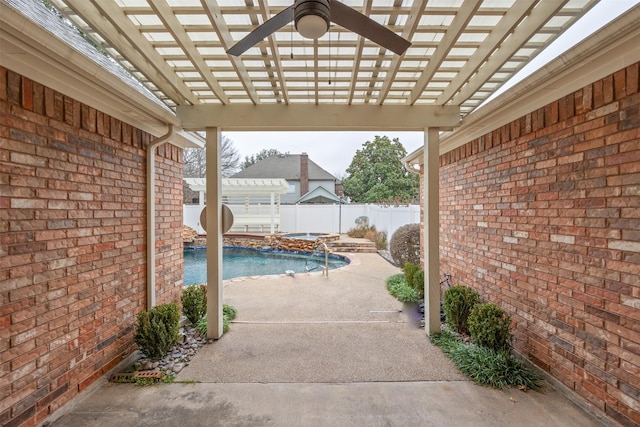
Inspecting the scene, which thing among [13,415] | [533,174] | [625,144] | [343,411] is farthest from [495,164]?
[13,415]

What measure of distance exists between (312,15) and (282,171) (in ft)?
77.0

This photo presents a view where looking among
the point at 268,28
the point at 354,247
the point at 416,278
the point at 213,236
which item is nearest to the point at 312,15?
the point at 268,28

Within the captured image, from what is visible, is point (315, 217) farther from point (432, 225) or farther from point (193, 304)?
point (432, 225)

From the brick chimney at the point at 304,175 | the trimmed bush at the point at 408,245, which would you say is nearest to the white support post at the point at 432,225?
the trimmed bush at the point at 408,245

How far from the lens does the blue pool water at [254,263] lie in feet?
30.9

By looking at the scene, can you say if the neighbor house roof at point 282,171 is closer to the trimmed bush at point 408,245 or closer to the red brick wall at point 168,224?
the trimmed bush at point 408,245

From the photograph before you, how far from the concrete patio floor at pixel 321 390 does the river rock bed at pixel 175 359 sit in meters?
0.11

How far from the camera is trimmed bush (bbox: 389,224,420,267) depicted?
25.0 feet

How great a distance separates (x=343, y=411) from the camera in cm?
253

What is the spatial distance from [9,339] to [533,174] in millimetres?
A: 4632

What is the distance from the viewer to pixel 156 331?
3.23 m

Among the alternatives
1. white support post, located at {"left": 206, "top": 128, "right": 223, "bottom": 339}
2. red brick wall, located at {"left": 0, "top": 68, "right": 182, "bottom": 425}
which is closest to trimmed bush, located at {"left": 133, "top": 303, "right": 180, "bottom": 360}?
red brick wall, located at {"left": 0, "top": 68, "right": 182, "bottom": 425}

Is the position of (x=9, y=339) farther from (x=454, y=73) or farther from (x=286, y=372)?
(x=454, y=73)

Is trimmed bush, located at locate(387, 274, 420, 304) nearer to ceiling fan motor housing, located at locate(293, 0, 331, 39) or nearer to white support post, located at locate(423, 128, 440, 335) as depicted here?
white support post, located at locate(423, 128, 440, 335)
